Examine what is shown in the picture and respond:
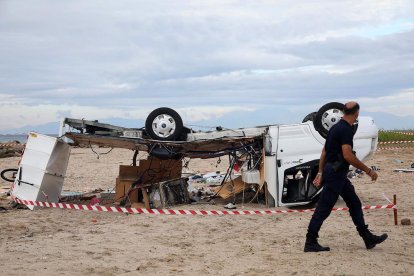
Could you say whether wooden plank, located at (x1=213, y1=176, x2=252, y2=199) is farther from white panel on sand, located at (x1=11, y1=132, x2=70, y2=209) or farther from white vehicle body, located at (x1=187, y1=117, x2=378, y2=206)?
white panel on sand, located at (x1=11, y1=132, x2=70, y2=209)

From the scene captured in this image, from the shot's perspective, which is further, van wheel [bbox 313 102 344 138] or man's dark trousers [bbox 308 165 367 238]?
van wheel [bbox 313 102 344 138]

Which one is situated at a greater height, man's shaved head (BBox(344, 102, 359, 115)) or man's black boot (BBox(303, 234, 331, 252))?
man's shaved head (BBox(344, 102, 359, 115))

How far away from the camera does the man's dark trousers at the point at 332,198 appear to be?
25.3 feet

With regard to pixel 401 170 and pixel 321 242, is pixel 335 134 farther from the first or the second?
pixel 401 170

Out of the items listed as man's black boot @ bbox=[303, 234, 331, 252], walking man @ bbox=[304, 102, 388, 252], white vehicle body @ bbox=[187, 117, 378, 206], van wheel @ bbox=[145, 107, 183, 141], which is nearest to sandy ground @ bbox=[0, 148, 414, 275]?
man's black boot @ bbox=[303, 234, 331, 252]

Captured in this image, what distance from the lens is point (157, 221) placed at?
11.2 m

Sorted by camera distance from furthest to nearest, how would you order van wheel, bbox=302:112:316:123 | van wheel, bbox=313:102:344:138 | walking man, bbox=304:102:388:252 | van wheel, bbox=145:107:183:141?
van wheel, bbox=302:112:316:123, van wheel, bbox=145:107:183:141, van wheel, bbox=313:102:344:138, walking man, bbox=304:102:388:252

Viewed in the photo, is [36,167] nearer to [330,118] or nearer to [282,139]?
[282,139]

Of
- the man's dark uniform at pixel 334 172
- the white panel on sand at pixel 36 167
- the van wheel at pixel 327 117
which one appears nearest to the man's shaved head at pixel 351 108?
the man's dark uniform at pixel 334 172

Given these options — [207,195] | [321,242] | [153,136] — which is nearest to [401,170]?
[207,195]

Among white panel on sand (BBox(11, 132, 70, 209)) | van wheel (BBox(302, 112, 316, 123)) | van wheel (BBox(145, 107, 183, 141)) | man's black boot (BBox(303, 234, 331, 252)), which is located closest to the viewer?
man's black boot (BBox(303, 234, 331, 252))

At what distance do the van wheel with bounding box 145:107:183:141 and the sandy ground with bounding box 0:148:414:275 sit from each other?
172 cm

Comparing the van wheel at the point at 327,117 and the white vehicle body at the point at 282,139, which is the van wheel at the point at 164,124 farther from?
the van wheel at the point at 327,117

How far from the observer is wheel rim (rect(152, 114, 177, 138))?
492 inches
